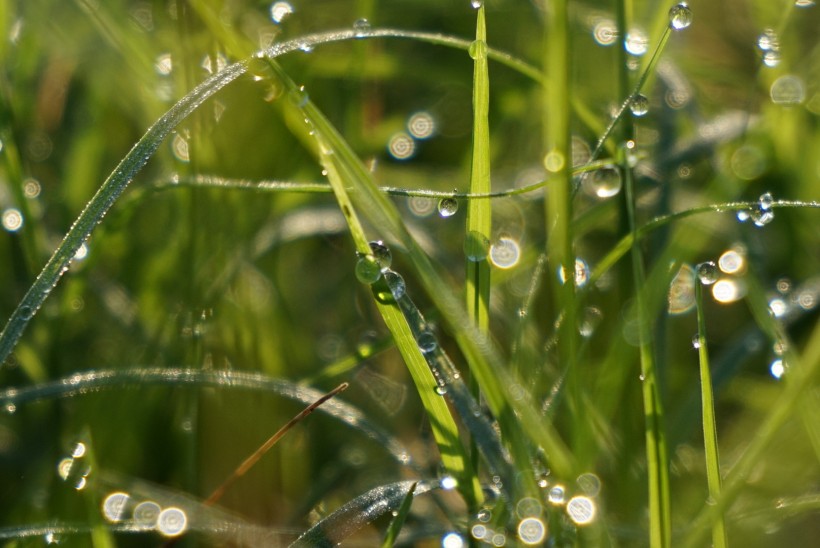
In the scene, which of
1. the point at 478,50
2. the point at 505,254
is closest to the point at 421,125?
the point at 505,254

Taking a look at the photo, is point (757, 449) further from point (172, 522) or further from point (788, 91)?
point (788, 91)

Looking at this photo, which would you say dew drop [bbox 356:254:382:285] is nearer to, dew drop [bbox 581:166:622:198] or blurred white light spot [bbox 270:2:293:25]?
dew drop [bbox 581:166:622:198]

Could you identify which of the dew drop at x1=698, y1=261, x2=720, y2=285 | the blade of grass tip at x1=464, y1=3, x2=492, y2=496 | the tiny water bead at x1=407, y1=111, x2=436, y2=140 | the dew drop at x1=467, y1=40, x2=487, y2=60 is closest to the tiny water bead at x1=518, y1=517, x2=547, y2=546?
the blade of grass tip at x1=464, y1=3, x2=492, y2=496

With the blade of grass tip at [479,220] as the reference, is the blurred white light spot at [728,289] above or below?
below

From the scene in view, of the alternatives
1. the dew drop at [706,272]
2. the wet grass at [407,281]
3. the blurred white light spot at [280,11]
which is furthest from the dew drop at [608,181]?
the blurred white light spot at [280,11]

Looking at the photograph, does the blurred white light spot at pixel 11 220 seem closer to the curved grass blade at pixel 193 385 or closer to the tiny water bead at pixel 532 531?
the curved grass blade at pixel 193 385
